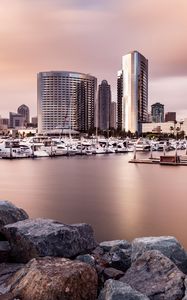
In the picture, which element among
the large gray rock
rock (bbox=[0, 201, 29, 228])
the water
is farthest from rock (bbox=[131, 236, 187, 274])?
the water

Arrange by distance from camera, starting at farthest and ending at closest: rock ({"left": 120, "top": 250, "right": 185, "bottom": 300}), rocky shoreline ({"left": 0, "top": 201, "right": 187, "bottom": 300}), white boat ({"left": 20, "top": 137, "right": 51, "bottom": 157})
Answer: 1. white boat ({"left": 20, "top": 137, "right": 51, "bottom": 157})
2. rock ({"left": 120, "top": 250, "right": 185, "bottom": 300})
3. rocky shoreline ({"left": 0, "top": 201, "right": 187, "bottom": 300})

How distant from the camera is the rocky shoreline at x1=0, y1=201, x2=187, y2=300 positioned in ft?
32.5

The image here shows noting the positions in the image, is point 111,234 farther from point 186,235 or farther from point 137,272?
point 137,272

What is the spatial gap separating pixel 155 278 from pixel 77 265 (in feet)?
7.73

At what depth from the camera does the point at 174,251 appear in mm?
13477

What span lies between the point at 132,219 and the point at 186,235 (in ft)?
22.0

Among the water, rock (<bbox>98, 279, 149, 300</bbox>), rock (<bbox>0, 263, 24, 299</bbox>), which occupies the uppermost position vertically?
rock (<bbox>98, 279, 149, 300</bbox>)

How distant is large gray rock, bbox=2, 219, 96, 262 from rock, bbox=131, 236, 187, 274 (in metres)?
1.69

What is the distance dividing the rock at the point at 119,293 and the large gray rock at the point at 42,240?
7.50 ft

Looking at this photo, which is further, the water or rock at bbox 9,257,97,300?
the water

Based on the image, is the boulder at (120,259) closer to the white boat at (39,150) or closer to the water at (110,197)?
the water at (110,197)

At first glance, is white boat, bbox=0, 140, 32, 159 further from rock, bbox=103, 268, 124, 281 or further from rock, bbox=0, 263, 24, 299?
A: rock, bbox=103, 268, 124, 281

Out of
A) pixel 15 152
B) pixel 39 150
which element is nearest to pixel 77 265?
pixel 15 152

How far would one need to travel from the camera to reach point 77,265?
33.8 feet
